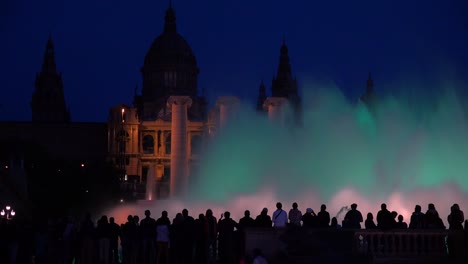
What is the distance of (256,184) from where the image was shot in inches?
2029

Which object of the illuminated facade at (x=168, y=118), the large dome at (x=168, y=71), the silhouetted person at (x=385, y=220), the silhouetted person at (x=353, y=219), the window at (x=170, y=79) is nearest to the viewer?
the silhouetted person at (x=385, y=220)

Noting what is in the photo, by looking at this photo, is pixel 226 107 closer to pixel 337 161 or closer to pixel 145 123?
pixel 337 161

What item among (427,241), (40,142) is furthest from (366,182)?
(40,142)

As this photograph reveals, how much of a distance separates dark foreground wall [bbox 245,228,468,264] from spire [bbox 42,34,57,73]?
424 ft

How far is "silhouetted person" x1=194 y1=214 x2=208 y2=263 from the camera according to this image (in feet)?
75.5

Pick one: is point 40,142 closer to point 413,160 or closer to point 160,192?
point 160,192

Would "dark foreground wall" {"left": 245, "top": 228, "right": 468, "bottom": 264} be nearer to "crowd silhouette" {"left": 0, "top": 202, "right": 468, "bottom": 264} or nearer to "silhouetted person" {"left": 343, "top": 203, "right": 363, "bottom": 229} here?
"crowd silhouette" {"left": 0, "top": 202, "right": 468, "bottom": 264}

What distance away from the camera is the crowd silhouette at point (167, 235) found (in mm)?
22891

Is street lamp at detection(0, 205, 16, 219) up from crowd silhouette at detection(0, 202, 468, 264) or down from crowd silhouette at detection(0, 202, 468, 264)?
up

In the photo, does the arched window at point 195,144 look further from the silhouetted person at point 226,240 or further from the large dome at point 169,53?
the silhouetted person at point 226,240

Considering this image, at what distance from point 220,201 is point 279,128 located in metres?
15.1

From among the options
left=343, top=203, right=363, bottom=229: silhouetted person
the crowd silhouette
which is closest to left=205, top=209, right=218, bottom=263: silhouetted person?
the crowd silhouette

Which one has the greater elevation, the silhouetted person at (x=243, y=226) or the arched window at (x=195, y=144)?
the arched window at (x=195, y=144)

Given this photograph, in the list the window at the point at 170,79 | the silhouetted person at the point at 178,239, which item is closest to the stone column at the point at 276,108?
the silhouetted person at the point at 178,239
